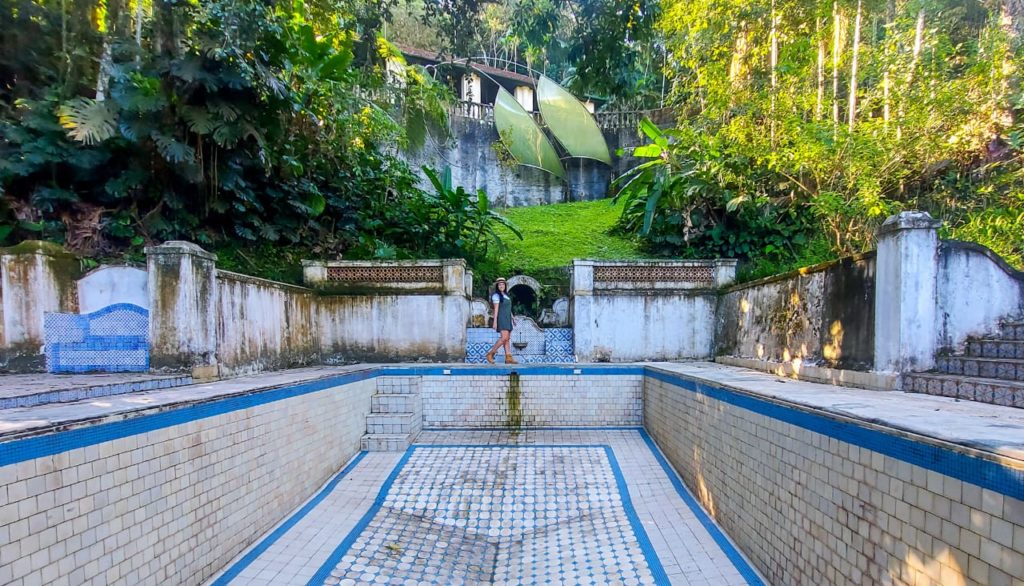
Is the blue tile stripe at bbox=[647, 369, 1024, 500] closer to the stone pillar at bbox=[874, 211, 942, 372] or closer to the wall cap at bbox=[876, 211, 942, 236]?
the stone pillar at bbox=[874, 211, 942, 372]

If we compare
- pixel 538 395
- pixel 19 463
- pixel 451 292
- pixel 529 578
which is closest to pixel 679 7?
pixel 451 292

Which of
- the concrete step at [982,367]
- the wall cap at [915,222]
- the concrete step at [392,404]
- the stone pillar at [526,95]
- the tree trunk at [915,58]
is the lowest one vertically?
the concrete step at [392,404]

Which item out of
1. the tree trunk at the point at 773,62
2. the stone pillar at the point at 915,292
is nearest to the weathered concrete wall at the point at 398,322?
the tree trunk at the point at 773,62

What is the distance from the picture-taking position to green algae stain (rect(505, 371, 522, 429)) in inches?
272

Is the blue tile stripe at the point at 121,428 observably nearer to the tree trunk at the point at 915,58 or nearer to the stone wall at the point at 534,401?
the stone wall at the point at 534,401

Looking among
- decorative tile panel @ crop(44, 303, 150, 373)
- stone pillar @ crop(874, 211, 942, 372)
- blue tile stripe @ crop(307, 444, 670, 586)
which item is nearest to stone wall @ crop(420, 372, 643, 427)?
blue tile stripe @ crop(307, 444, 670, 586)

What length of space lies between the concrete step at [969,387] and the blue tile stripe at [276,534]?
15.9ft

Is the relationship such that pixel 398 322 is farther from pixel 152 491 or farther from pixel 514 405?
pixel 152 491

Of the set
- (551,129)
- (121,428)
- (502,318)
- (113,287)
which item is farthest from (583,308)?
(551,129)

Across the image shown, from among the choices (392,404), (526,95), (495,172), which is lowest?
(392,404)

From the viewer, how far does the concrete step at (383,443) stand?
596cm

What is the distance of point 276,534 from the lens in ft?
12.4

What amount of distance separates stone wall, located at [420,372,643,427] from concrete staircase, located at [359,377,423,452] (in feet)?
0.70

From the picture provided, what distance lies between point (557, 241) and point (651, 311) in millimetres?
4332
